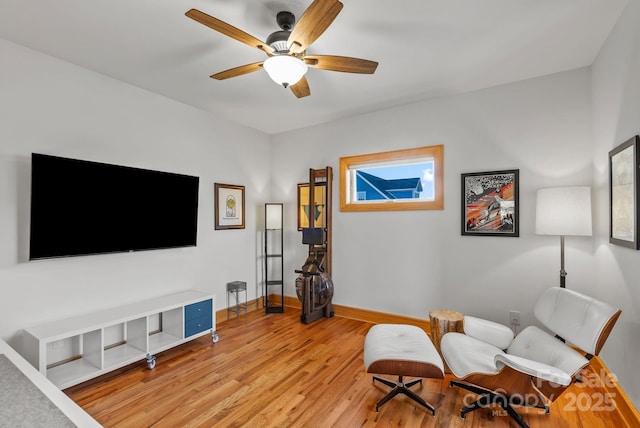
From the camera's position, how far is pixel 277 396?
7.45 ft

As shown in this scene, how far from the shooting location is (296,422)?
1980 millimetres

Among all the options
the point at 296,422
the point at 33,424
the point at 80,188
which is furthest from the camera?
the point at 80,188

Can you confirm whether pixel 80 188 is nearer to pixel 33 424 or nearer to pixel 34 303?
pixel 34 303

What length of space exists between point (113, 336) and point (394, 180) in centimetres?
346

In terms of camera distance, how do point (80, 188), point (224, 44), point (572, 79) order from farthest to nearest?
point (572, 79) → point (80, 188) → point (224, 44)

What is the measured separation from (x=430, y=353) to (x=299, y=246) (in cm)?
266

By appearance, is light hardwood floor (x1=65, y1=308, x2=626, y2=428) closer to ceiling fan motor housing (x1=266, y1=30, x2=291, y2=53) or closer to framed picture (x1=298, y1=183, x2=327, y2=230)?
framed picture (x1=298, y1=183, x2=327, y2=230)

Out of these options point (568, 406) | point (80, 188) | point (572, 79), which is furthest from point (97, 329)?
point (572, 79)

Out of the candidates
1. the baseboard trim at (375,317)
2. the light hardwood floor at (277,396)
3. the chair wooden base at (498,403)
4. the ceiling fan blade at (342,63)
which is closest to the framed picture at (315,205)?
the baseboard trim at (375,317)

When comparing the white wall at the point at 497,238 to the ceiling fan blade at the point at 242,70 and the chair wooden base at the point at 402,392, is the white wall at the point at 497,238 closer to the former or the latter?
the chair wooden base at the point at 402,392

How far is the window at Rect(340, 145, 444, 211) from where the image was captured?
346cm

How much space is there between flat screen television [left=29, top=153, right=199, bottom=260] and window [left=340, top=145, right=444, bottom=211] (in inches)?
77.9

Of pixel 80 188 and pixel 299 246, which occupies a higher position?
pixel 80 188

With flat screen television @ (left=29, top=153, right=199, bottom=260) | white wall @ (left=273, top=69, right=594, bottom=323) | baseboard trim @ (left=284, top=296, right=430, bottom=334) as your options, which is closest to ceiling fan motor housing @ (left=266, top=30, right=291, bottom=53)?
flat screen television @ (left=29, top=153, right=199, bottom=260)
